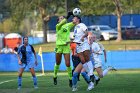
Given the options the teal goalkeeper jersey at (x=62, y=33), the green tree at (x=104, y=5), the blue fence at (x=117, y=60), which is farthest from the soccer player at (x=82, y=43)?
the green tree at (x=104, y=5)

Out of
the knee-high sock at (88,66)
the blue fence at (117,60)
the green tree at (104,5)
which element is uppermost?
the green tree at (104,5)

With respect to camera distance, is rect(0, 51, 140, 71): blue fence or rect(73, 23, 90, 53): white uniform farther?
rect(0, 51, 140, 71): blue fence

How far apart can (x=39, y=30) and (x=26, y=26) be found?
45.6 m

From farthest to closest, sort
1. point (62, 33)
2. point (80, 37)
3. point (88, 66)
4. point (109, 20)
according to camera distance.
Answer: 1. point (109, 20)
2. point (62, 33)
3. point (88, 66)
4. point (80, 37)

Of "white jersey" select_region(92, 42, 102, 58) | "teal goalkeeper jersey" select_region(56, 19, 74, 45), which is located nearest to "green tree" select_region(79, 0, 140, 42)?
"white jersey" select_region(92, 42, 102, 58)

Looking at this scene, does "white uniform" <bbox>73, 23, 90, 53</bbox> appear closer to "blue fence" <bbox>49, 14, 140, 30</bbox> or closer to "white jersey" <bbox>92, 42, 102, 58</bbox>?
"white jersey" <bbox>92, 42, 102, 58</bbox>

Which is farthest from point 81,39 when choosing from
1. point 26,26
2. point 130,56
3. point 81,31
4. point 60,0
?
point 26,26

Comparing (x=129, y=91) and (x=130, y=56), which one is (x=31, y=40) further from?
(x=129, y=91)

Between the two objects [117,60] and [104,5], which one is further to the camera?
[104,5]

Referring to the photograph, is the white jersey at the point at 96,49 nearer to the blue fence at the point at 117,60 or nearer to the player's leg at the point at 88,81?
the player's leg at the point at 88,81

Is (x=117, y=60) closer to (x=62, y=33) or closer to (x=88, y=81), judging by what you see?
(x=62, y=33)

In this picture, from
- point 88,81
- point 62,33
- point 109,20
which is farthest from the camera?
point 109,20

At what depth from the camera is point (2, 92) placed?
A: 15.1m

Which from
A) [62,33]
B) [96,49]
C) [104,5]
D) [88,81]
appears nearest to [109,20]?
[104,5]
